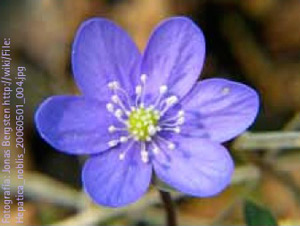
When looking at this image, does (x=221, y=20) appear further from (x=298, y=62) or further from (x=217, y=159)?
(x=217, y=159)

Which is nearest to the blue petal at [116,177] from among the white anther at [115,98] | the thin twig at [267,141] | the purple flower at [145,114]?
the purple flower at [145,114]

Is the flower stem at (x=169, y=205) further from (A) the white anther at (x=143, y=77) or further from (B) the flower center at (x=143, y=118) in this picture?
(A) the white anther at (x=143, y=77)

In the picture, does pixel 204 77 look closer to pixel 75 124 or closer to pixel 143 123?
pixel 143 123

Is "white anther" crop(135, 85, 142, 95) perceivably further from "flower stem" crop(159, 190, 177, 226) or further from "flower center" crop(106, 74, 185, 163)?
"flower stem" crop(159, 190, 177, 226)

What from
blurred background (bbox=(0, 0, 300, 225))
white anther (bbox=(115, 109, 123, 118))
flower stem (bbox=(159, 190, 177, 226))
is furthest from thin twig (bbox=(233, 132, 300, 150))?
white anther (bbox=(115, 109, 123, 118))

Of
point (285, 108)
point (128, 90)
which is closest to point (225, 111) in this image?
point (128, 90)

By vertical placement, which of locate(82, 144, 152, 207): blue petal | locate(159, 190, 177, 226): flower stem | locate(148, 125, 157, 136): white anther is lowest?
locate(159, 190, 177, 226): flower stem

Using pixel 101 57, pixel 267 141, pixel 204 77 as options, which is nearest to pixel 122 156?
pixel 101 57

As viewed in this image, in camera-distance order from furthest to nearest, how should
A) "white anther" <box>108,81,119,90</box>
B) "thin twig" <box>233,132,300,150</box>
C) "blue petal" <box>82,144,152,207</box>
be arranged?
"thin twig" <box>233,132,300,150</box> → "white anther" <box>108,81,119,90</box> → "blue petal" <box>82,144,152,207</box>
